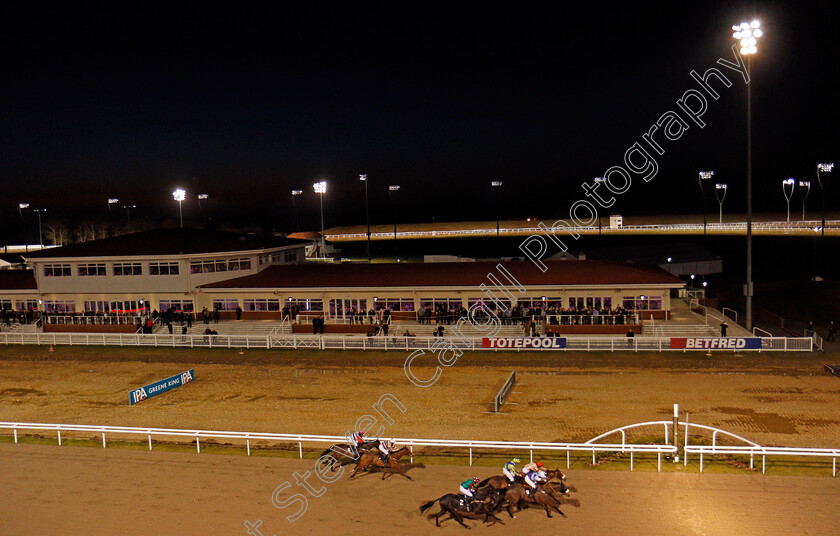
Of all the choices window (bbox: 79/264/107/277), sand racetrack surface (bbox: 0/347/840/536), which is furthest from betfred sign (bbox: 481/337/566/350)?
window (bbox: 79/264/107/277)

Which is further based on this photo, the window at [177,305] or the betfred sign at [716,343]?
the window at [177,305]

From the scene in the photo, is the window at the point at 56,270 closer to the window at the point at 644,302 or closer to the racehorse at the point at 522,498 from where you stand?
the window at the point at 644,302

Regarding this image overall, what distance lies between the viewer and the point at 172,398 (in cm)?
1761

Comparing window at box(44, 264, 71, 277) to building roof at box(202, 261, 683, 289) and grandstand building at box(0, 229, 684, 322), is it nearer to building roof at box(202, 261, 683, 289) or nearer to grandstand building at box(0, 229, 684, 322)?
grandstand building at box(0, 229, 684, 322)

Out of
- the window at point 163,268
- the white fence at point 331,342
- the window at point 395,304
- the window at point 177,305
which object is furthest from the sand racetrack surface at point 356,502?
the window at point 163,268

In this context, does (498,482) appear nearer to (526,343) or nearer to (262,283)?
(526,343)

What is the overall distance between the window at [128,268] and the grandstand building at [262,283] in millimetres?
53

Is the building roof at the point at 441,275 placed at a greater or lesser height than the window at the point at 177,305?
greater

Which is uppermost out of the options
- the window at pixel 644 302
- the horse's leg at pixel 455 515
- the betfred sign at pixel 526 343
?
the window at pixel 644 302

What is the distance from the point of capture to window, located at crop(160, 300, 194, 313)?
30859 mm

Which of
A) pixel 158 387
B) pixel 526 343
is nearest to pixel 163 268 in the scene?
pixel 158 387

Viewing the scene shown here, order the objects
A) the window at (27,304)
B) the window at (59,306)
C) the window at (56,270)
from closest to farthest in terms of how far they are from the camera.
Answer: the window at (56,270) → the window at (59,306) → the window at (27,304)

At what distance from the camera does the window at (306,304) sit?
29.1m

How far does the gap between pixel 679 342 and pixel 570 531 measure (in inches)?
626
